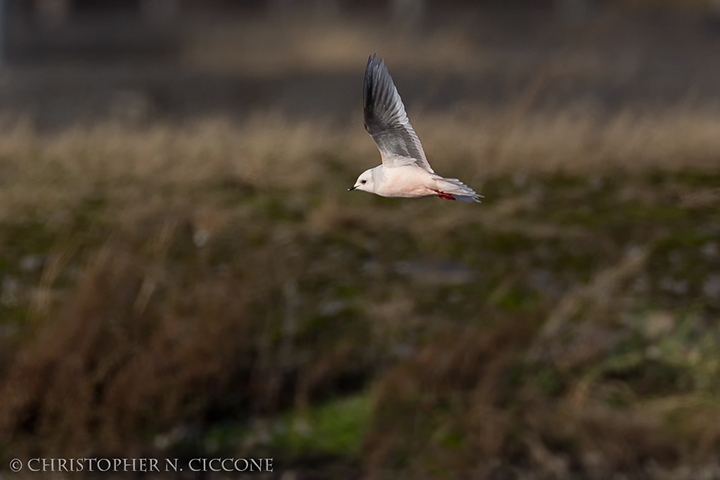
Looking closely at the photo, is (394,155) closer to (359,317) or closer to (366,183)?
(366,183)

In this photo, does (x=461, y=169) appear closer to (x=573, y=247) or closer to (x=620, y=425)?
(x=620, y=425)

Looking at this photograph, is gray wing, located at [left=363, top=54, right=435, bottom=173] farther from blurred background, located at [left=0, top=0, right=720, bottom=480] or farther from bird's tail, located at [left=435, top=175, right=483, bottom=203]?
blurred background, located at [left=0, top=0, right=720, bottom=480]

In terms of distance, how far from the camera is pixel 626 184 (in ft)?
22.9

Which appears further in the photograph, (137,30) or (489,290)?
(137,30)

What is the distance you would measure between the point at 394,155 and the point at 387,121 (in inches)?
3.4

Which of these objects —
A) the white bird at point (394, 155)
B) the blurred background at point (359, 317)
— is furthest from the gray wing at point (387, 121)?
the blurred background at point (359, 317)

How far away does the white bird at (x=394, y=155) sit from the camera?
1.18 m

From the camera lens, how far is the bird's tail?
1.17 m

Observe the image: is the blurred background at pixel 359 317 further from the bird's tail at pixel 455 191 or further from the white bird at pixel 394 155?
the bird's tail at pixel 455 191

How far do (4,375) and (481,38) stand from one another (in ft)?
48.9

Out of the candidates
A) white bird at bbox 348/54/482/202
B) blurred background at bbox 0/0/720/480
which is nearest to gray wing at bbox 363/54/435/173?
white bird at bbox 348/54/482/202

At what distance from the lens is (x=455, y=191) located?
119cm

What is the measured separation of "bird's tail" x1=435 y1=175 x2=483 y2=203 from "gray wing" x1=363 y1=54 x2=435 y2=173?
0.02 metres

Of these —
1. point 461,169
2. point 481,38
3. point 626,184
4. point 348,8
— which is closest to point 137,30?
point 348,8
